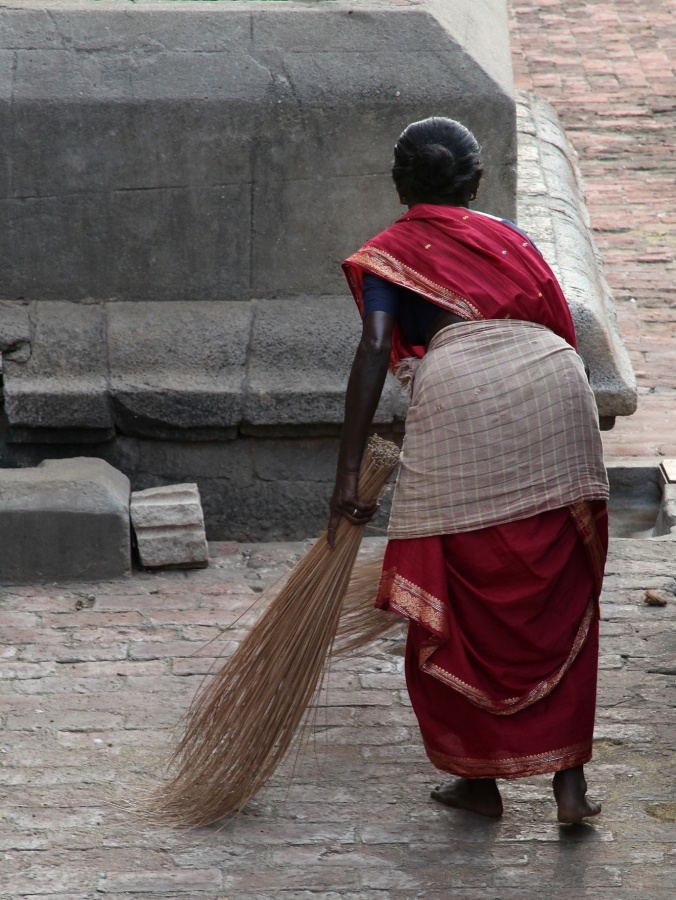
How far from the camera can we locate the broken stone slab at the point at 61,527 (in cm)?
463

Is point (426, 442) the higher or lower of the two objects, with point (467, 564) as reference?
higher

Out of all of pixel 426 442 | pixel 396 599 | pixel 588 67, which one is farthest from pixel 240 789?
pixel 588 67

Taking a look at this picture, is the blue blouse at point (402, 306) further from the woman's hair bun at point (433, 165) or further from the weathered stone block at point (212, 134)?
the weathered stone block at point (212, 134)

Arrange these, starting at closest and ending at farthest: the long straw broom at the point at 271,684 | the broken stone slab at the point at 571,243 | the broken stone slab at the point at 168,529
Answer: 1. the long straw broom at the point at 271,684
2. the broken stone slab at the point at 168,529
3. the broken stone slab at the point at 571,243

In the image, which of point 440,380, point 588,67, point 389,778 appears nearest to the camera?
point 440,380

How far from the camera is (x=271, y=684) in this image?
3.30 metres

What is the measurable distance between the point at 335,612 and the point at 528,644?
488mm

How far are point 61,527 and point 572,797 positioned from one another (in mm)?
2188

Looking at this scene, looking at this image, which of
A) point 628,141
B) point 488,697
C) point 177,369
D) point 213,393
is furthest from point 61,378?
point 628,141

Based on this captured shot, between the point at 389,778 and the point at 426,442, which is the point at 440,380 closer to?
the point at 426,442

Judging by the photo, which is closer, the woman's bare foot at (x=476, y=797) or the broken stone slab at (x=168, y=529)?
the woman's bare foot at (x=476, y=797)

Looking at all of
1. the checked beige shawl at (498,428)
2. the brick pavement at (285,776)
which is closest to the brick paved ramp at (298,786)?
the brick pavement at (285,776)

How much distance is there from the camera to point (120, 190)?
494 cm

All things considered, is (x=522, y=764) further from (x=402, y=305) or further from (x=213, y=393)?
(x=213, y=393)
